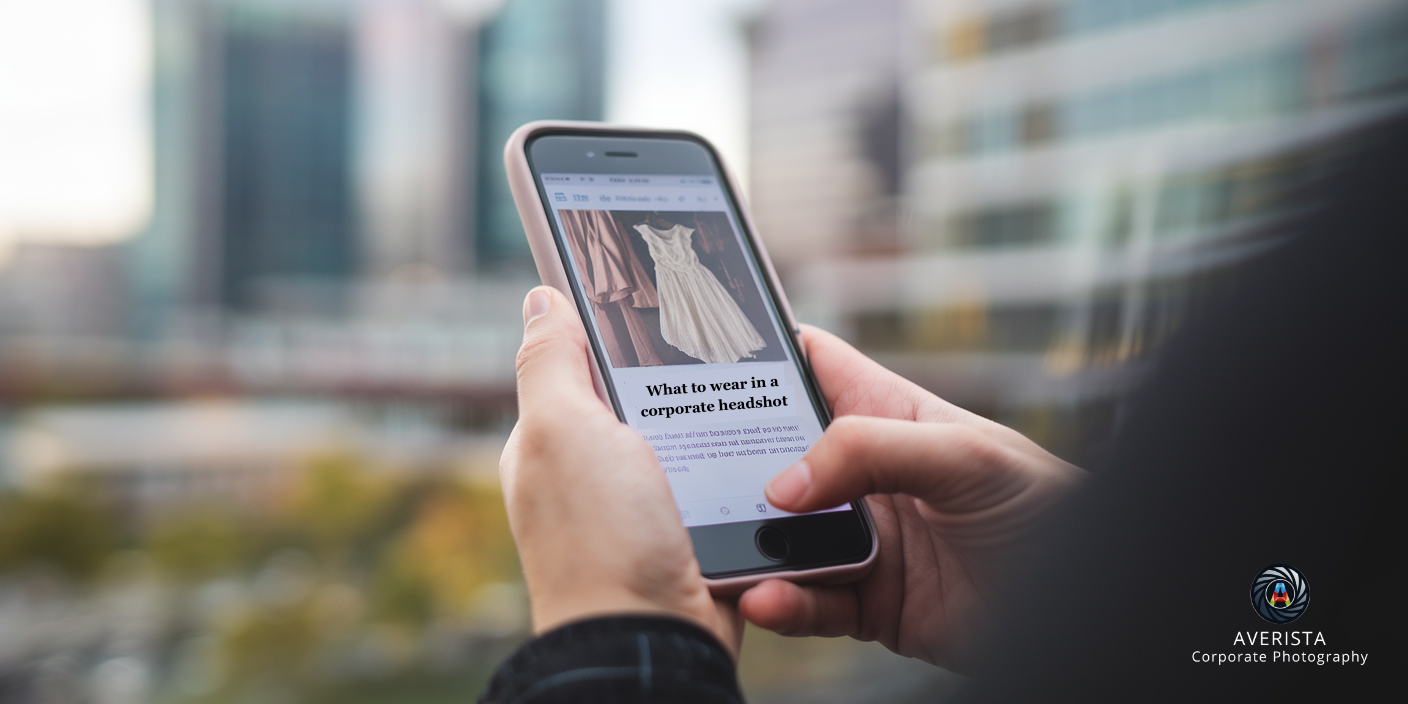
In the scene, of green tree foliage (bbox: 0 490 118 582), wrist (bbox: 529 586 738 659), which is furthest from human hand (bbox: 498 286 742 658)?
green tree foliage (bbox: 0 490 118 582)

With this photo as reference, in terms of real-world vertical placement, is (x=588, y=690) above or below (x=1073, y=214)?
below

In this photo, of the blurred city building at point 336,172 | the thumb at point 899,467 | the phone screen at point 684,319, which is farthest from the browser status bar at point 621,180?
the blurred city building at point 336,172

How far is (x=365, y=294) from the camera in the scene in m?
35.9

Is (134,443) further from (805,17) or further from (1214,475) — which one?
(805,17)

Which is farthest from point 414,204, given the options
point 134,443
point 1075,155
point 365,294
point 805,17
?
point 1075,155

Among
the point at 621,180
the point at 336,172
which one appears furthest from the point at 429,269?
the point at 621,180

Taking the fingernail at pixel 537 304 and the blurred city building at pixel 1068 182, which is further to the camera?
the fingernail at pixel 537 304

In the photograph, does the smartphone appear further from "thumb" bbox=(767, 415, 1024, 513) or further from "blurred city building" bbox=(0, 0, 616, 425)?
"blurred city building" bbox=(0, 0, 616, 425)

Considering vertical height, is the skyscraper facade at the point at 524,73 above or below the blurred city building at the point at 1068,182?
above

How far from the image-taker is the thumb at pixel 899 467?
2.72 ft

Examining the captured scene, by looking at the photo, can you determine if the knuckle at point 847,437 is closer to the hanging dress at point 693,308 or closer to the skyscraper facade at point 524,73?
the hanging dress at point 693,308

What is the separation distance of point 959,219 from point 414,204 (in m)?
24.7

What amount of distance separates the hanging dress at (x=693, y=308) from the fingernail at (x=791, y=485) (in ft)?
0.74

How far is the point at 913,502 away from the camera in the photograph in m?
1.06
